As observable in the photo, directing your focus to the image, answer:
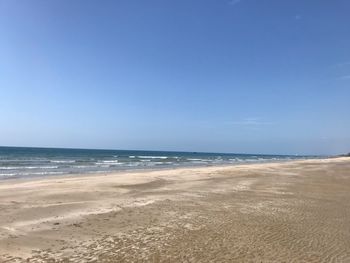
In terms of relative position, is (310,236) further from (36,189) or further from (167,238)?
(36,189)

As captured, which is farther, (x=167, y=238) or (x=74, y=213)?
(x=74, y=213)

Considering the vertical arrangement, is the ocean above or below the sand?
above

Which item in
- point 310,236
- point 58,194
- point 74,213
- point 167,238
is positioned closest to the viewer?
point 167,238

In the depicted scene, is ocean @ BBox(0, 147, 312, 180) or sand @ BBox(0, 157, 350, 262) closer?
sand @ BBox(0, 157, 350, 262)

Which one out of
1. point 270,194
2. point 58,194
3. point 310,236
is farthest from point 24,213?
point 270,194

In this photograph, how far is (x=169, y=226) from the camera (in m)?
11.6

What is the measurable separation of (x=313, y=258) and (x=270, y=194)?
1147 cm

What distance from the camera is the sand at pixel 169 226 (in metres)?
8.79

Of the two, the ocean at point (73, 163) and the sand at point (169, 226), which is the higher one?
the ocean at point (73, 163)

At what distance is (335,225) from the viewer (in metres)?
12.5

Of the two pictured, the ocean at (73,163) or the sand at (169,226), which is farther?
the ocean at (73,163)

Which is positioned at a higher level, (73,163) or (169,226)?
(73,163)

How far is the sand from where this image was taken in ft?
28.8

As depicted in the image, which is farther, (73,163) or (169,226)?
(73,163)
